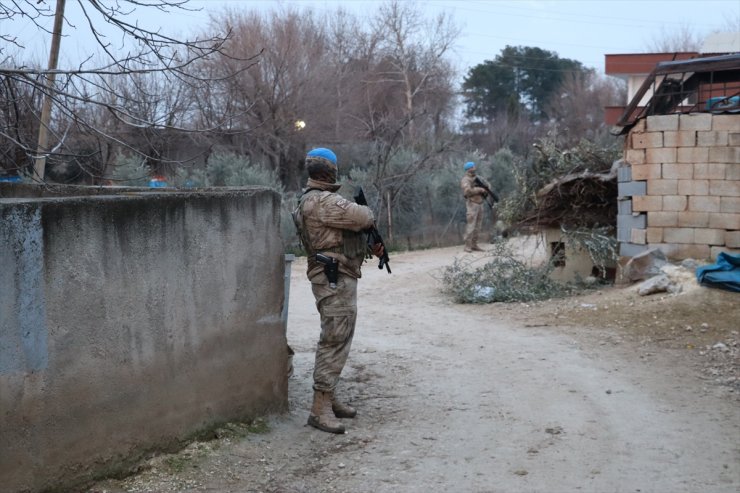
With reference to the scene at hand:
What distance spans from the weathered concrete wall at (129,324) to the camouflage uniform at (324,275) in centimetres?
22

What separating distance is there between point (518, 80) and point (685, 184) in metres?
47.2

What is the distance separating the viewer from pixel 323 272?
4.95 meters

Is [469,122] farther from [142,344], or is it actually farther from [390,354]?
[142,344]

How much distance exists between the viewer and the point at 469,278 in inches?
421

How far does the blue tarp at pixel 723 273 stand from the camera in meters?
8.54

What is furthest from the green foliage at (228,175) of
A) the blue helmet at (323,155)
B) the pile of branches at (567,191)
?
the blue helmet at (323,155)

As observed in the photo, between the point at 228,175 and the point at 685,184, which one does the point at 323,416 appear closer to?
the point at 685,184

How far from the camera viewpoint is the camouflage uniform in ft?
16.1

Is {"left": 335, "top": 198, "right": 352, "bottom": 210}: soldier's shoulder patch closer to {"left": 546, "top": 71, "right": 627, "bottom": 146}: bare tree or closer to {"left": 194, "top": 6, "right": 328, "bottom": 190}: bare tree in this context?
{"left": 194, "top": 6, "right": 328, "bottom": 190}: bare tree

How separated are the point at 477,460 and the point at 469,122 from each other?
44747 millimetres

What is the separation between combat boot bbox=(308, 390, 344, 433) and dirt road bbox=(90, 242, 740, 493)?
54mm

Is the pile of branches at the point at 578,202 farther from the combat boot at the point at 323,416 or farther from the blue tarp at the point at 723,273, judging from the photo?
the combat boot at the point at 323,416

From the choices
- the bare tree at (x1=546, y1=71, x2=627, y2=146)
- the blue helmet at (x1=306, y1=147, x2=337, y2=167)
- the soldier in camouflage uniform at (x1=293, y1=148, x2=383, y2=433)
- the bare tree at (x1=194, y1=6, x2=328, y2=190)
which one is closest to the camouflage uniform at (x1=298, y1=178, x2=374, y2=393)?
the soldier in camouflage uniform at (x1=293, y1=148, x2=383, y2=433)

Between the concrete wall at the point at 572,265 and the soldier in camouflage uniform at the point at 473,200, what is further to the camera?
the soldier in camouflage uniform at the point at 473,200
